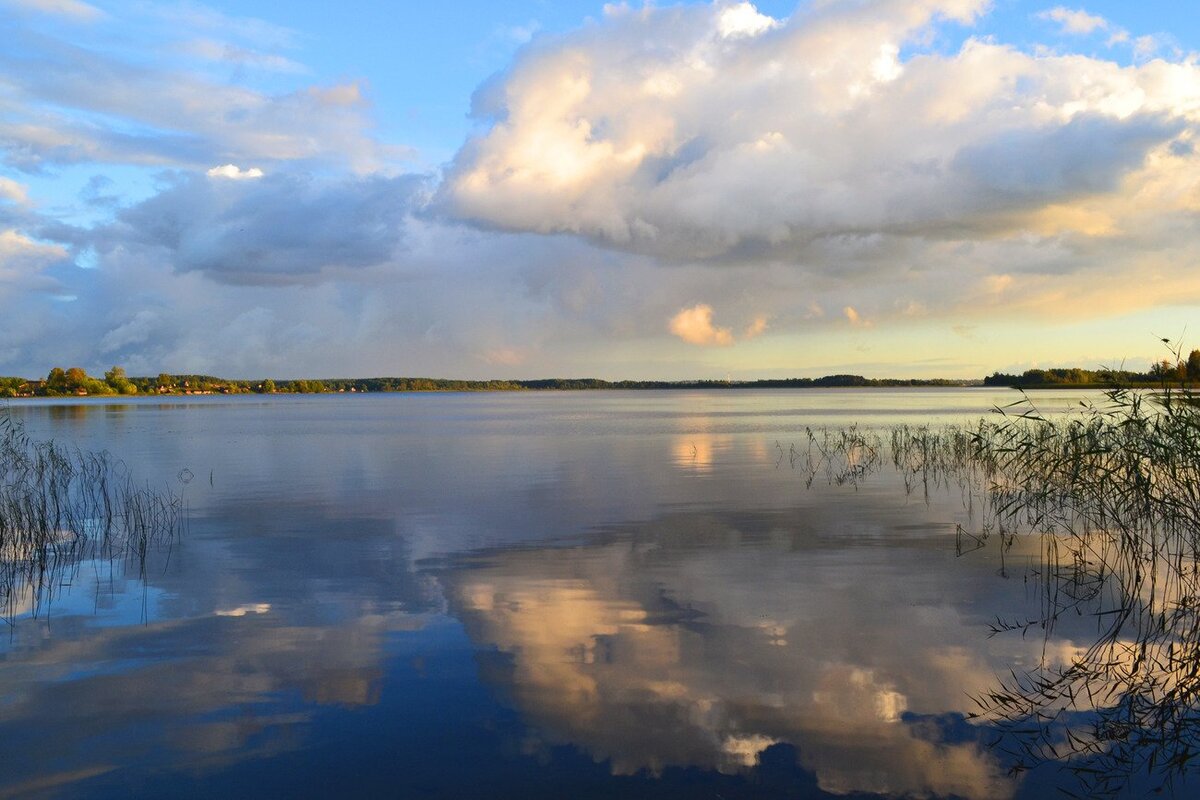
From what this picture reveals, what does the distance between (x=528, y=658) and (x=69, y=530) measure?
13.3m

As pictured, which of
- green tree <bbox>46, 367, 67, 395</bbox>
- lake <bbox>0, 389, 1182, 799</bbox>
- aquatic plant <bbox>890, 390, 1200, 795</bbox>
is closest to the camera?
lake <bbox>0, 389, 1182, 799</bbox>

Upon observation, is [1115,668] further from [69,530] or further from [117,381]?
[117,381]

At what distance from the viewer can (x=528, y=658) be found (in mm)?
9008

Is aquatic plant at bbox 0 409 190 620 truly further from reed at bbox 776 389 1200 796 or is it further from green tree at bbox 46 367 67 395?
green tree at bbox 46 367 67 395

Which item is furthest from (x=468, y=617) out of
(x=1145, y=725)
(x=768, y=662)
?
(x=1145, y=725)

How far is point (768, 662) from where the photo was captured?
8.84 m

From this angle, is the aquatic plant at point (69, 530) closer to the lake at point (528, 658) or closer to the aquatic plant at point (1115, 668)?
the lake at point (528, 658)

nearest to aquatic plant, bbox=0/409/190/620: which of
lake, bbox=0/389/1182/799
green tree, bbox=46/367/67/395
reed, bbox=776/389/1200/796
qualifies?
lake, bbox=0/389/1182/799

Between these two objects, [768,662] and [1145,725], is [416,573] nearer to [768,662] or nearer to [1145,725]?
[768,662]

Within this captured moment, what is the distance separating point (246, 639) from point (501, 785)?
494 cm

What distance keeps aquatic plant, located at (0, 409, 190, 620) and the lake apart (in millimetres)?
233

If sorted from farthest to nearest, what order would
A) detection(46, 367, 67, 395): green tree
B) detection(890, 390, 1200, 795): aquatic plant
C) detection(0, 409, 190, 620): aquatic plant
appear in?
detection(46, 367, 67, 395): green tree → detection(0, 409, 190, 620): aquatic plant → detection(890, 390, 1200, 795): aquatic plant

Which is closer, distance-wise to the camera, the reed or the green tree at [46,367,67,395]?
the reed

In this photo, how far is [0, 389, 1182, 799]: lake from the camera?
21.4 ft
